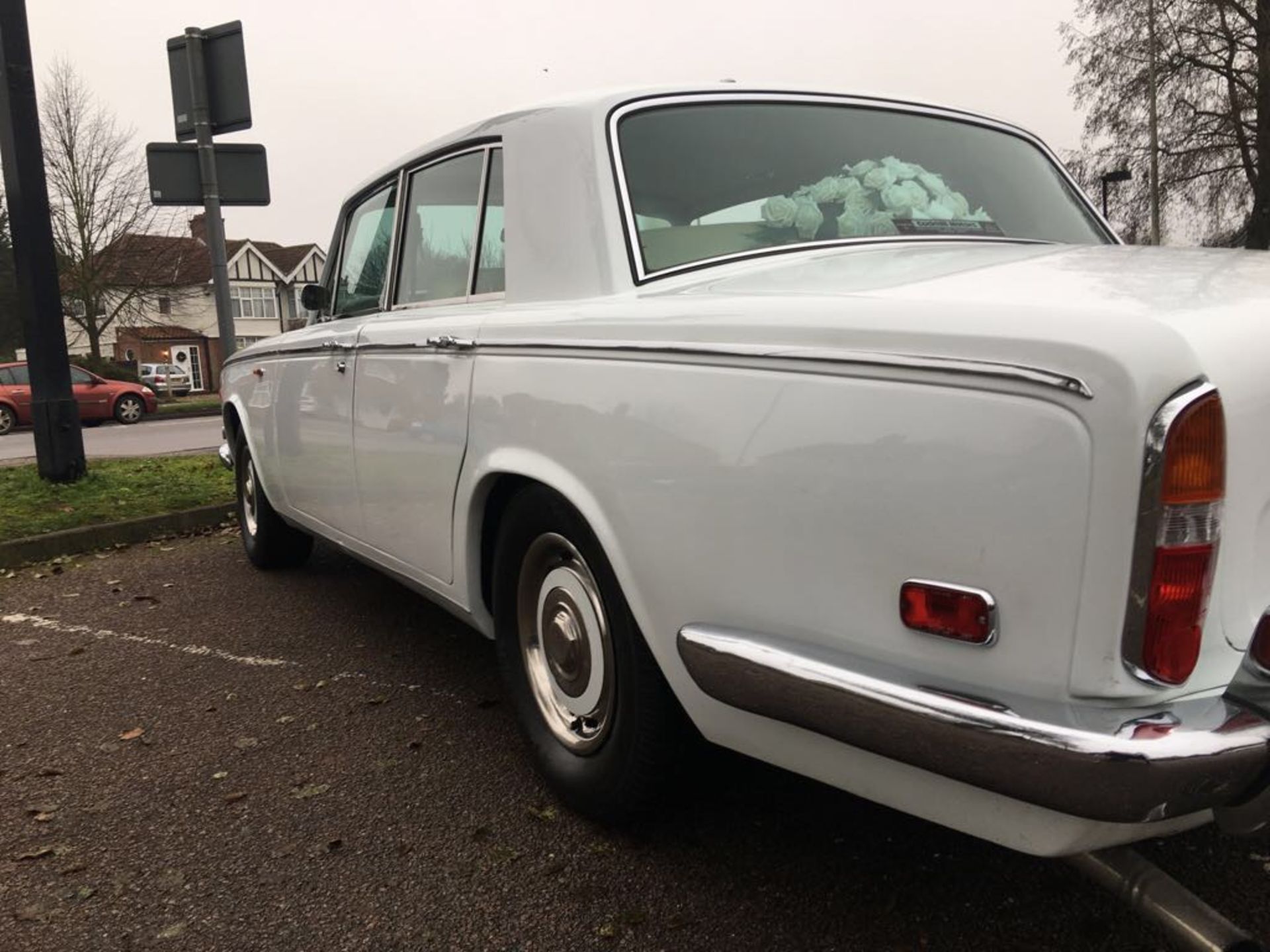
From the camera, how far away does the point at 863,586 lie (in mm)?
1703

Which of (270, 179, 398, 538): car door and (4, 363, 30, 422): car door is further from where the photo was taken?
(4, 363, 30, 422): car door

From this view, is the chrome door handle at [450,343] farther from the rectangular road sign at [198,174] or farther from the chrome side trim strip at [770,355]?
the rectangular road sign at [198,174]

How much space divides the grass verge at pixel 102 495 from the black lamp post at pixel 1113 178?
23397 millimetres

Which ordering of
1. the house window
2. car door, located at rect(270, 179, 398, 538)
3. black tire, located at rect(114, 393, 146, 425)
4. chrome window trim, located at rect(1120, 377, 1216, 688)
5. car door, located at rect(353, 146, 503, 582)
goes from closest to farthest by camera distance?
chrome window trim, located at rect(1120, 377, 1216, 688) < car door, located at rect(353, 146, 503, 582) < car door, located at rect(270, 179, 398, 538) < black tire, located at rect(114, 393, 146, 425) < the house window

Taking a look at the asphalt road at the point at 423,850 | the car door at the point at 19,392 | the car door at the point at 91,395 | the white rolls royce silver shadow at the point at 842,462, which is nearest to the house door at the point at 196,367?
the car door at the point at 91,395

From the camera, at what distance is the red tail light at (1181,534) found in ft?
4.71

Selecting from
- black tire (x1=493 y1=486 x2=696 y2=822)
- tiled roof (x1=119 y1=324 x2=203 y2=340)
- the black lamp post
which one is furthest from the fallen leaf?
tiled roof (x1=119 y1=324 x2=203 y2=340)

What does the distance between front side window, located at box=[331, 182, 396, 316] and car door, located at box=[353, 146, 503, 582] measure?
0.22 metres

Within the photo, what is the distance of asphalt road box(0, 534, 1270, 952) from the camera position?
2.17 meters

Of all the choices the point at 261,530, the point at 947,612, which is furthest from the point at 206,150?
the point at 947,612

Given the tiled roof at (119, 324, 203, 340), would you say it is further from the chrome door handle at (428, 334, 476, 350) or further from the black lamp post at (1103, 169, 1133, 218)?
the chrome door handle at (428, 334, 476, 350)

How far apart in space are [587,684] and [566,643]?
0.12 m

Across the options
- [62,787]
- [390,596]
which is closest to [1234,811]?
[62,787]

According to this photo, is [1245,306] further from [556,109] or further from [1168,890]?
[556,109]
